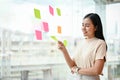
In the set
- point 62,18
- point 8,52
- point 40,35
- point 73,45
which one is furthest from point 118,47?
point 8,52

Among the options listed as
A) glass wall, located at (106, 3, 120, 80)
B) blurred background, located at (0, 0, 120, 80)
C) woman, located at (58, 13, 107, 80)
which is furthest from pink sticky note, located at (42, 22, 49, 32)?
glass wall, located at (106, 3, 120, 80)

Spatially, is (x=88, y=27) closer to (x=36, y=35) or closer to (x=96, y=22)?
(x=96, y=22)

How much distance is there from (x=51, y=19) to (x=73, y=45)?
629mm

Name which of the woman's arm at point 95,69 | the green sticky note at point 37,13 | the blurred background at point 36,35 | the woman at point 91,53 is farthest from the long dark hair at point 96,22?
the green sticky note at point 37,13

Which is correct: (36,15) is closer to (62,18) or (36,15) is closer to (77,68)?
(62,18)

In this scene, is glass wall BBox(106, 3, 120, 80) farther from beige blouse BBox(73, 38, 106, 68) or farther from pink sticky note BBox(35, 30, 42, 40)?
beige blouse BBox(73, 38, 106, 68)

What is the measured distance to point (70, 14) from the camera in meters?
2.88

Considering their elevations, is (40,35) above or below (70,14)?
below

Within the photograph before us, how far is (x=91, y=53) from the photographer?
1.41m

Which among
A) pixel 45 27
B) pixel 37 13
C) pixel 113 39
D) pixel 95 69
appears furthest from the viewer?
pixel 113 39

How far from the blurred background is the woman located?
615 mm

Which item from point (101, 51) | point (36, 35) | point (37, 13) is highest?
point (37, 13)

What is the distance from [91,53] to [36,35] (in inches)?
35.7

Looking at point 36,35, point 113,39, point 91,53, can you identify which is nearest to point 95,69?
point 91,53
